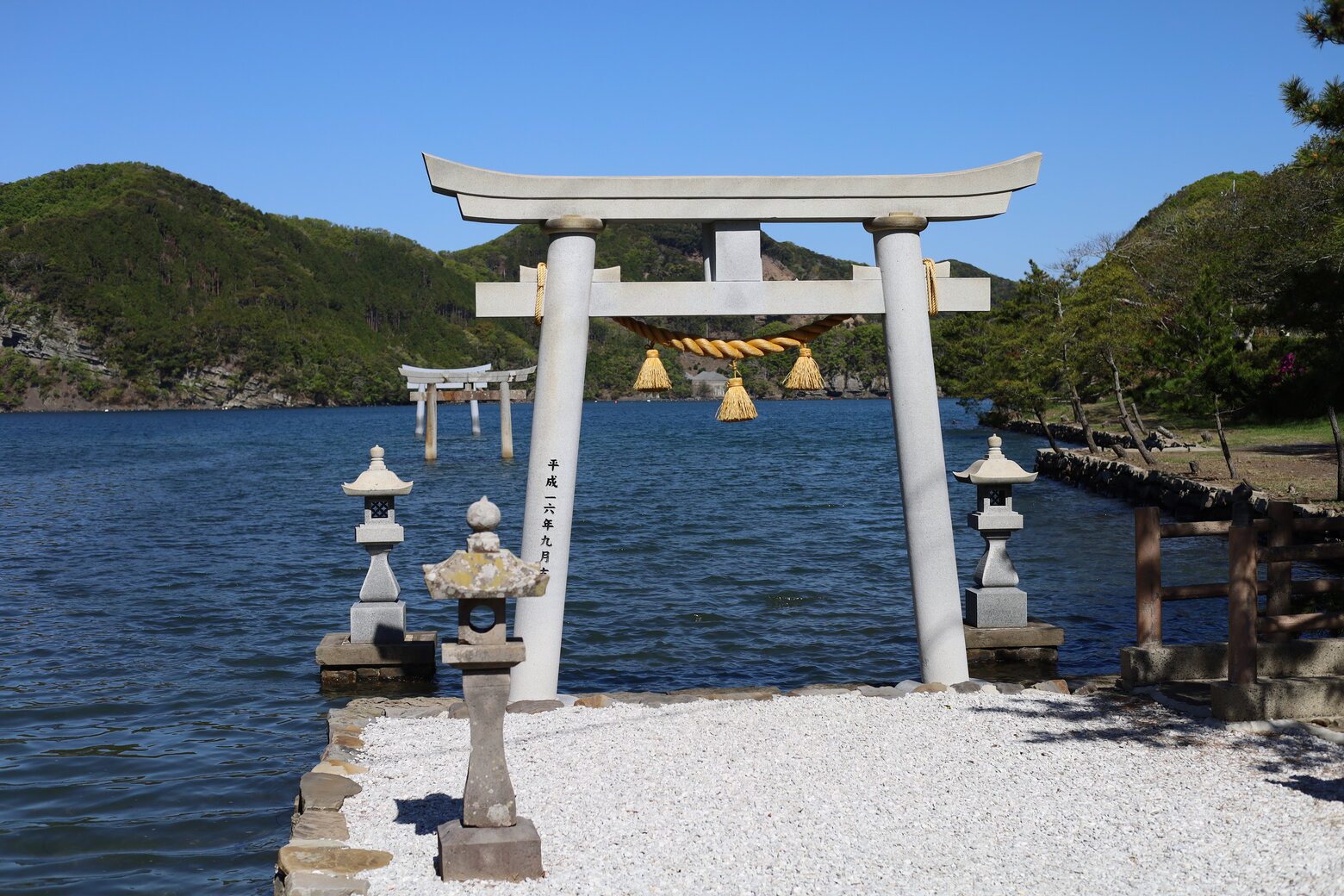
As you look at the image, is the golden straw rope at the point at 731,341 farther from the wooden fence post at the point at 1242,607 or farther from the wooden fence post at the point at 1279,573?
the wooden fence post at the point at 1279,573

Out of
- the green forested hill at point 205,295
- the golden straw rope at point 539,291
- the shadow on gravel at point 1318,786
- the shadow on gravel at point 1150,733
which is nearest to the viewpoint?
the shadow on gravel at point 1318,786

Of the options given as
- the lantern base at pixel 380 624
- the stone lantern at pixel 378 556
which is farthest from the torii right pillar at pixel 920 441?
the lantern base at pixel 380 624

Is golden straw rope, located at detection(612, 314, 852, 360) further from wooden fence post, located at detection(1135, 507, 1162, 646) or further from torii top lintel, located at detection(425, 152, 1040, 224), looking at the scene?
wooden fence post, located at detection(1135, 507, 1162, 646)

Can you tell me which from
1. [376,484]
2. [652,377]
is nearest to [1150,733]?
[652,377]

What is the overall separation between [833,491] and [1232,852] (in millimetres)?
32496

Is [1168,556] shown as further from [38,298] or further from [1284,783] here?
[38,298]

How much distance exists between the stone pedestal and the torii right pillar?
512cm

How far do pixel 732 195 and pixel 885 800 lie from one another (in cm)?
485

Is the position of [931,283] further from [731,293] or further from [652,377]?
[652,377]

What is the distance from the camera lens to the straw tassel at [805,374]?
32.1 feet

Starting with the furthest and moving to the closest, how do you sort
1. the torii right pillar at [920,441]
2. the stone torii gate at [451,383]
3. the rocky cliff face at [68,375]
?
the rocky cliff face at [68,375] → the stone torii gate at [451,383] → the torii right pillar at [920,441]

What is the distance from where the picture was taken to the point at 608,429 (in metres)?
99.6

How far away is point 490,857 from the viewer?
5.24 m

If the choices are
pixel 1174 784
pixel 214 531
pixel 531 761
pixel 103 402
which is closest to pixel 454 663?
pixel 531 761
